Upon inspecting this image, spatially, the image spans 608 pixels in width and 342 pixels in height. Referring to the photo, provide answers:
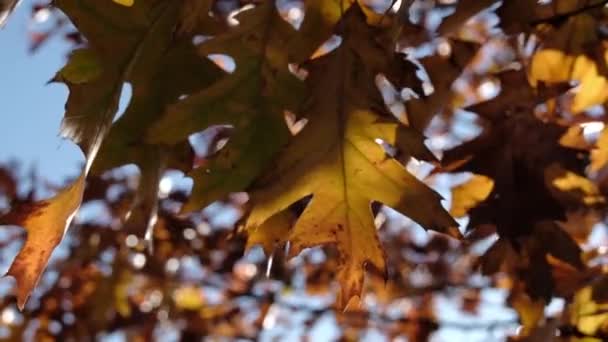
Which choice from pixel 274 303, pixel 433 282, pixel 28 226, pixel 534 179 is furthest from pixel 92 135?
pixel 433 282

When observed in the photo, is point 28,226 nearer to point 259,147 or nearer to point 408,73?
point 259,147

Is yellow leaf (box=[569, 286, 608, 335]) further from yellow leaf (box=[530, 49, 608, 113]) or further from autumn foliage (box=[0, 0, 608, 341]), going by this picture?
yellow leaf (box=[530, 49, 608, 113])

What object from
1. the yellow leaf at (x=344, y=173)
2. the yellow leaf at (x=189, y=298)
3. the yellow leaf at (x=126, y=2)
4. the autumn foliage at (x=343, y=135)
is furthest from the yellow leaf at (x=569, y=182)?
the yellow leaf at (x=189, y=298)

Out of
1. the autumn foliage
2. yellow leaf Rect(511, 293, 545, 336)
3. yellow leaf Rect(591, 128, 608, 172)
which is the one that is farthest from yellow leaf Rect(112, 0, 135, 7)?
yellow leaf Rect(511, 293, 545, 336)

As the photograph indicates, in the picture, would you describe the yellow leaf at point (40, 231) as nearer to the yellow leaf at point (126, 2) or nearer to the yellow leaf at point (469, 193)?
the yellow leaf at point (126, 2)

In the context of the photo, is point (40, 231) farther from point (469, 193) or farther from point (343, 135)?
point (469, 193)

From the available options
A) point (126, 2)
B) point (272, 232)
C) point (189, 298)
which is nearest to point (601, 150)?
point (272, 232)

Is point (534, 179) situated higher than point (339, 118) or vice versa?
point (339, 118)
